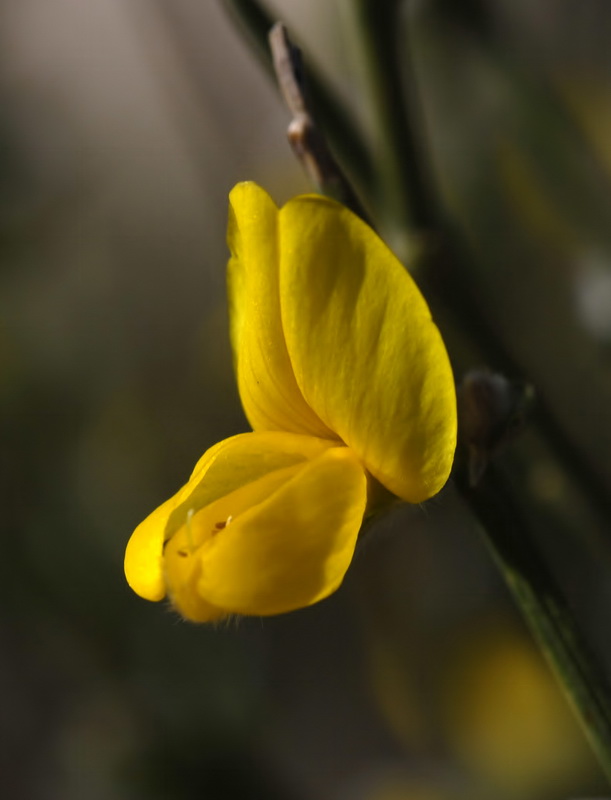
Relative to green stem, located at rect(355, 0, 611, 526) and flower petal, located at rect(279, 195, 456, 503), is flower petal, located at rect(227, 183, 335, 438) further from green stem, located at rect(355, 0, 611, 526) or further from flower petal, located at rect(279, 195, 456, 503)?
green stem, located at rect(355, 0, 611, 526)

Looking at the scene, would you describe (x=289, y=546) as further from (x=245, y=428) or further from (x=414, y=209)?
(x=245, y=428)

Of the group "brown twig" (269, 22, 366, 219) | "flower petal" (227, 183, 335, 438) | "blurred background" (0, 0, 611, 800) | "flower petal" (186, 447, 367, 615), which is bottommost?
"blurred background" (0, 0, 611, 800)

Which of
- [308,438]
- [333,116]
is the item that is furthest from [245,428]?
[308,438]

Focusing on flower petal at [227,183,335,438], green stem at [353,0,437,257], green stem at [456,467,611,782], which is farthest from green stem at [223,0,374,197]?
green stem at [456,467,611,782]

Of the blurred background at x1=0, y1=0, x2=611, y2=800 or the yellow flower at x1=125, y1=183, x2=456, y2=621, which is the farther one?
the blurred background at x1=0, y1=0, x2=611, y2=800

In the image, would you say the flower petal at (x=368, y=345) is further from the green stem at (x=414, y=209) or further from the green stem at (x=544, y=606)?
A: the green stem at (x=414, y=209)

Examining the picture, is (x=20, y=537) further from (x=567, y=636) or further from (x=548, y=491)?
(x=567, y=636)

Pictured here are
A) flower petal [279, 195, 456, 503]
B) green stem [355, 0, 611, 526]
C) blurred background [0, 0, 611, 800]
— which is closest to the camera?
flower petal [279, 195, 456, 503]
